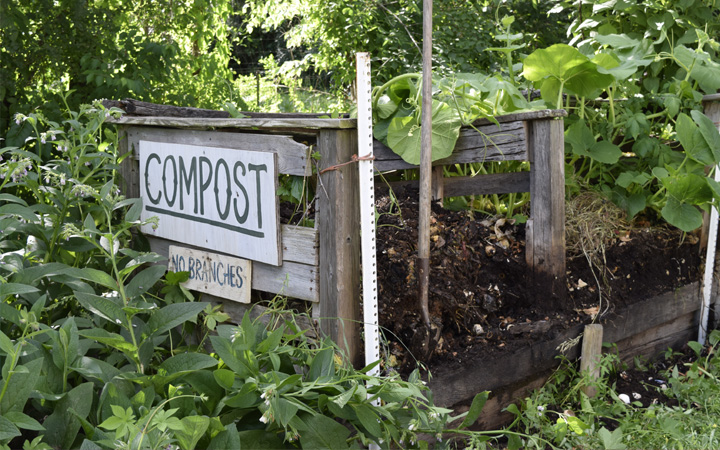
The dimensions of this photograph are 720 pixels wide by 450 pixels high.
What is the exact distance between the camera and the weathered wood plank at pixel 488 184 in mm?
2664

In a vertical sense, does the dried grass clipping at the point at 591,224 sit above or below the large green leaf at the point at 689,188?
below

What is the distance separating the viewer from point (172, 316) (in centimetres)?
179

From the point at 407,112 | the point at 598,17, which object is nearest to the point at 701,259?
the point at 598,17

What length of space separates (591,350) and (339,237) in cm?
128

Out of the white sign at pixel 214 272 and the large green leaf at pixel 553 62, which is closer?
→ the white sign at pixel 214 272

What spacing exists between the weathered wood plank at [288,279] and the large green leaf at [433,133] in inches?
24.8

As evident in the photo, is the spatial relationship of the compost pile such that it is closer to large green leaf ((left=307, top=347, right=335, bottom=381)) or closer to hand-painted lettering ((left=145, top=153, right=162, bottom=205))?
large green leaf ((left=307, top=347, right=335, bottom=381))

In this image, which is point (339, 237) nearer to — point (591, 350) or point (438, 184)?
point (438, 184)

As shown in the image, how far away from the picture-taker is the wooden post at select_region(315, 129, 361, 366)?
1.90 m

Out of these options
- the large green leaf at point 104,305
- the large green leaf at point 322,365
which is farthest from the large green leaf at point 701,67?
A: the large green leaf at point 104,305

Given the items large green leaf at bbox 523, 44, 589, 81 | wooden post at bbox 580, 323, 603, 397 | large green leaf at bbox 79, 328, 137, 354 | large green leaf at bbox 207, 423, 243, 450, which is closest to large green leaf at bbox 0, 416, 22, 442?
large green leaf at bbox 79, 328, 137, 354

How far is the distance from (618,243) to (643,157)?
452 millimetres

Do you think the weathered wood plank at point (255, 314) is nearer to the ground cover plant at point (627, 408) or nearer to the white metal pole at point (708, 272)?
the ground cover plant at point (627, 408)

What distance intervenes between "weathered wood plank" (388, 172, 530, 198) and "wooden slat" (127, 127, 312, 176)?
1.02 meters
